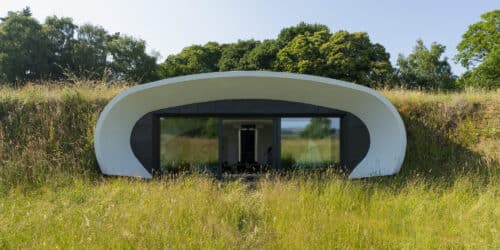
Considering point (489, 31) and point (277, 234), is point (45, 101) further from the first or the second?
point (489, 31)

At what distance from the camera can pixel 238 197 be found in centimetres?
474

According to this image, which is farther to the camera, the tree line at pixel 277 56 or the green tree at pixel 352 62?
the green tree at pixel 352 62

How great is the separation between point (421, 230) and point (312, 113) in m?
4.41

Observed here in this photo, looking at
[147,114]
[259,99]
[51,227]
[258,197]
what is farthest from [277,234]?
[147,114]

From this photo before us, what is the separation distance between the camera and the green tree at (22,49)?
2181 centimetres

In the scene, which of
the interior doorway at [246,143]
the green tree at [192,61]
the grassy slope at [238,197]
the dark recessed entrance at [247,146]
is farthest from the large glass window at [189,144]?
the green tree at [192,61]

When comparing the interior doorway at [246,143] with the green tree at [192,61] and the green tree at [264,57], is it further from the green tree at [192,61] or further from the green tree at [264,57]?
the green tree at [192,61]

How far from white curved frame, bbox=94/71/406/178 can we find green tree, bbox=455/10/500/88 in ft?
59.4

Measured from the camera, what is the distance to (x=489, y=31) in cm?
2173

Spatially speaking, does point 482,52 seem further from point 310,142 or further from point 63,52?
point 63,52

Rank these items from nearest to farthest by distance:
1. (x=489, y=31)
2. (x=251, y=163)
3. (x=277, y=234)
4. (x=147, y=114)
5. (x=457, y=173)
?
1. (x=277, y=234)
2. (x=457, y=173)
3. (x=147, y=114)
4. (x=251, y=163)
5. (x=489, y=31)

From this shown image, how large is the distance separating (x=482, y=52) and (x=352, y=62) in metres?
8.83

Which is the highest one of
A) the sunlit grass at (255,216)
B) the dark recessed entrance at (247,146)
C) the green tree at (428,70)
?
the green tree at (428,70)

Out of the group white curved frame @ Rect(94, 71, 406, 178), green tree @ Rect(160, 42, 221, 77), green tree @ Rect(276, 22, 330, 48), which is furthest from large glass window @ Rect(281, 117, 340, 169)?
green tree @ Rect(160, 42, 221, 77)
